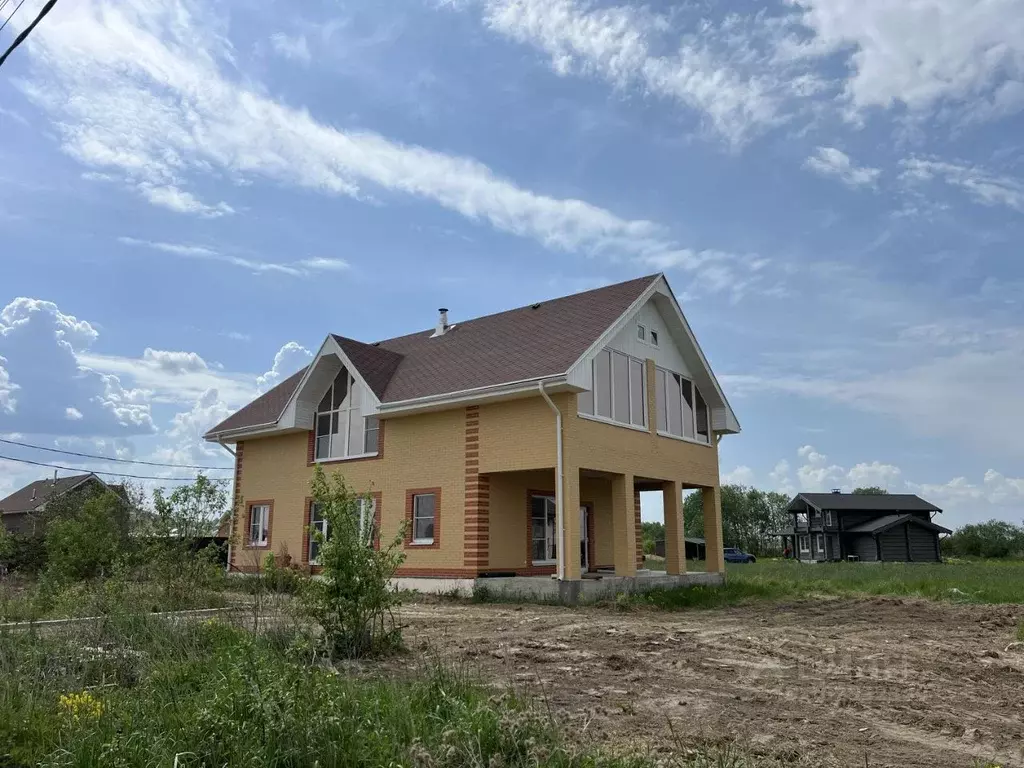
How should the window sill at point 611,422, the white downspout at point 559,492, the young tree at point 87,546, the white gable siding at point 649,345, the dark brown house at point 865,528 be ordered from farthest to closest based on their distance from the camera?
the dark brown house at point 865,528
the white gable siding at point 649,345
the window sill at point 611,422
the white downspout at point 559,492
the young tree at point 87,546

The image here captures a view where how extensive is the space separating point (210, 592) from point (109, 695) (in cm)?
481

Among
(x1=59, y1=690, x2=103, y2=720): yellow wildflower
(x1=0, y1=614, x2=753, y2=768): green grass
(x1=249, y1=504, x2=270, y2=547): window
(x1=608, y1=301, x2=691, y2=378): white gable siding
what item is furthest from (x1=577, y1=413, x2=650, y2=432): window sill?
(x1=59, y1=690, x2=103, y2=720): yellow wildflower

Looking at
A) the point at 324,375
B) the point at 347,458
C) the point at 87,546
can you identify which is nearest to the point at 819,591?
the point at 347,458

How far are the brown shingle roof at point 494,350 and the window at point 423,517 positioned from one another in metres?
2.50

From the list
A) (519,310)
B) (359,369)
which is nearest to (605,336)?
(519,310)

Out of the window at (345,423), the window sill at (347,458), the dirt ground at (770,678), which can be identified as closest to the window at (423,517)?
the window sill at (347,458)

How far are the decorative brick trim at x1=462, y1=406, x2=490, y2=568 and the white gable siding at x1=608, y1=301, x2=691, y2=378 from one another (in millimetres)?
3976

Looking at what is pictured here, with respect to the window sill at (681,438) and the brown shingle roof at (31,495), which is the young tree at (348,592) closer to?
the window sill at (681,438)

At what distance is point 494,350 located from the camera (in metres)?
A: 19.9

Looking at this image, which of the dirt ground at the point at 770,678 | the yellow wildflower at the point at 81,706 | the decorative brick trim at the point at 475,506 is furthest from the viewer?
the decorative brick trim at the point at 475,506

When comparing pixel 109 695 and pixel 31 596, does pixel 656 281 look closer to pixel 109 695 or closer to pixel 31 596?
pixel 31 596

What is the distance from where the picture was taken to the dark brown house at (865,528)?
59031mm

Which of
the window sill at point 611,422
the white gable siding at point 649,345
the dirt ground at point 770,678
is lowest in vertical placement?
the dirt ground at point 770,678

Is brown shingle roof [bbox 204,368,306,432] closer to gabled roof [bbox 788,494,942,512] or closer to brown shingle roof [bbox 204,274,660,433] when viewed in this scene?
brown shingle roof [bbox 204,274,660,433]
